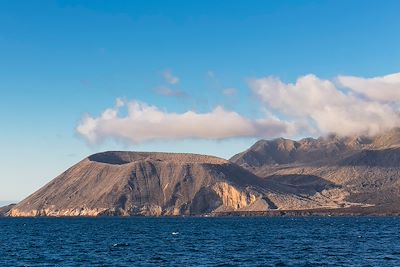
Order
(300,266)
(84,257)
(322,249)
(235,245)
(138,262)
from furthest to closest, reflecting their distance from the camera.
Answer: (235,245)
(322,249)
(84,257)
(138,262)
(300,266)

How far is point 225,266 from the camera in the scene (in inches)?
3342

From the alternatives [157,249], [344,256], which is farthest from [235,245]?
[344,256]

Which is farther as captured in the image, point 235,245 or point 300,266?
point 235,245

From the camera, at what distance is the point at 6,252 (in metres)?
114

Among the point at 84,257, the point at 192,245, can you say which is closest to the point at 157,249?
the point at 192,245

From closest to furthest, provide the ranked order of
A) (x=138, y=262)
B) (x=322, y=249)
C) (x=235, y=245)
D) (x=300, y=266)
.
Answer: (x=300, y=266) < (x=138, y=262) < (x=322, y=249) < (x=235, y=245)

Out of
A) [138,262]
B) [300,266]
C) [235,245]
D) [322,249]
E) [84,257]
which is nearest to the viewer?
[300,266]

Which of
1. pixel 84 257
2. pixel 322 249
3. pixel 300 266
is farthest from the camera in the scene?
pixel 322 249

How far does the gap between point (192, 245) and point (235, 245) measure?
872 centimetres

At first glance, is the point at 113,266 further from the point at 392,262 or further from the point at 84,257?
the point at 392,262

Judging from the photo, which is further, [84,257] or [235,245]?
[235,245]

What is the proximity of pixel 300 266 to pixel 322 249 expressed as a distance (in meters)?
26.3

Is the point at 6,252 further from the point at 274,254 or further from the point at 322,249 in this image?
the point at 322,249

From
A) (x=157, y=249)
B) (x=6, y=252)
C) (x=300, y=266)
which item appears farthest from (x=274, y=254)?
(x=6, y=252)
